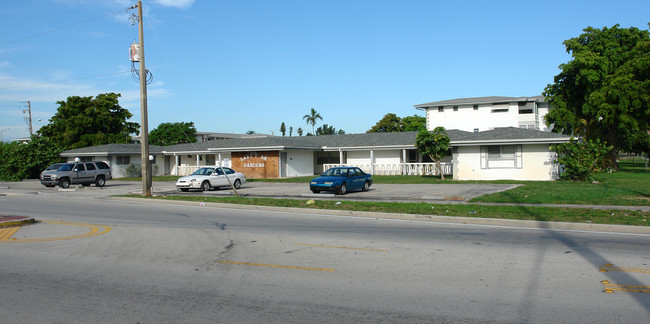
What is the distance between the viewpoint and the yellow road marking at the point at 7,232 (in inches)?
435

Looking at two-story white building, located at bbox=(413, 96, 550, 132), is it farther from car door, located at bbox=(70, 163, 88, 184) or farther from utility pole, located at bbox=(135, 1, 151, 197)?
utility pole, located at bbox=(135, 1, 151, 197)

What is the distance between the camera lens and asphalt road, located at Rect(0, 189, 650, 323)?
5.55 m

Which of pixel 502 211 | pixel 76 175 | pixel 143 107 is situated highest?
pixel 143 107

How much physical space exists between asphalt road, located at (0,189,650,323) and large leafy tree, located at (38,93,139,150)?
1928 inches

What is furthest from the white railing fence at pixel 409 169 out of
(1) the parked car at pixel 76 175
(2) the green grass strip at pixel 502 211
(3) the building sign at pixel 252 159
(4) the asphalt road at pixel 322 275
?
(4) the asphalt road at pixel 322 275

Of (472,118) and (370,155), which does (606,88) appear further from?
(370,155)

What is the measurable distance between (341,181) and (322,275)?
16241 mm

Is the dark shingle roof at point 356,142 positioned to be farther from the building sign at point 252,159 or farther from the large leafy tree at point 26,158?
the large leafy tree at point 26,158

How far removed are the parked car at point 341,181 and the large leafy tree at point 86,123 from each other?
42581mm

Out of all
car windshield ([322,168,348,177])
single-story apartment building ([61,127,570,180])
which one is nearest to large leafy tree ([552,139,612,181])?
single-story apartment building ([61,127,570,180])

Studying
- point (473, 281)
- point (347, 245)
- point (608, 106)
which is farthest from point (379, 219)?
point (608, 106)

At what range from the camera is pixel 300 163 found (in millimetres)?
42375

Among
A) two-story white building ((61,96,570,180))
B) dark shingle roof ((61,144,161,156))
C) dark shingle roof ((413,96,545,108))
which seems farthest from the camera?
dark shingle roof ((413,96,545,108))

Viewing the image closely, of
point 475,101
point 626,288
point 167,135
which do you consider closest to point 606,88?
point 475,101
